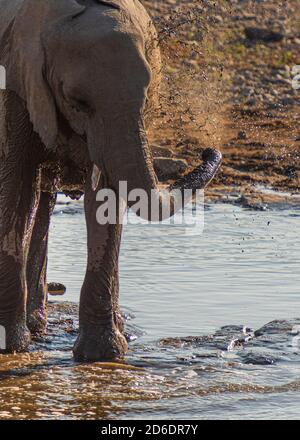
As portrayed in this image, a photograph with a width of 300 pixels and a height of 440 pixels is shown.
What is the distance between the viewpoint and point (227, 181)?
12.8 meters

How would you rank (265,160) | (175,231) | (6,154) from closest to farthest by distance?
(6,154)
(175,231)
(265,160)

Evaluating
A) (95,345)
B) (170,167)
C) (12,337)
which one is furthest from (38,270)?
(170,167)

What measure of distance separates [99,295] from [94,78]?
123 centimetres

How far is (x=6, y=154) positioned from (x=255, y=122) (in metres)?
8.01

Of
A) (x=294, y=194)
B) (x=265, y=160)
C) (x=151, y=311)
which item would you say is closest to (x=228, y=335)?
(x=151, y=311)

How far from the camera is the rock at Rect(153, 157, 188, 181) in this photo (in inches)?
476

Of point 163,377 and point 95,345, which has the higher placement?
point 95,345

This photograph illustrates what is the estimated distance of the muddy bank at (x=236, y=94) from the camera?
1295 centimetres

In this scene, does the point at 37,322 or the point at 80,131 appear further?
the point at 37,322

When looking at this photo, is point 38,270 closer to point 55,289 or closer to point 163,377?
point 55,289

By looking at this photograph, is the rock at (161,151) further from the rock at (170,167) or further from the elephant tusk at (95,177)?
the elephant tusk at (95,177)

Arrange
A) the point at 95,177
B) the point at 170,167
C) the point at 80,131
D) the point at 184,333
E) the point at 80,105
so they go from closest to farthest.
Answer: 1. the point at 80,105
2. the point at 80,131
3. the point at 95,177
4. the point at 184,333
5. the point at 170,167

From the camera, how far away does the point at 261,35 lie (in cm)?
1786
